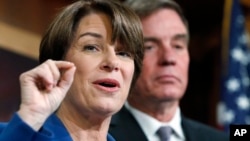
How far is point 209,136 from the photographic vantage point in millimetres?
1494

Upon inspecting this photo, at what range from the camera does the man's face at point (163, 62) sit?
1.53 meters

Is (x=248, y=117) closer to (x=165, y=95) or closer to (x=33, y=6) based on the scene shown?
(x=165, y=95)

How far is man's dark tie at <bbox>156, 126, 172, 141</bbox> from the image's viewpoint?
1438 mm

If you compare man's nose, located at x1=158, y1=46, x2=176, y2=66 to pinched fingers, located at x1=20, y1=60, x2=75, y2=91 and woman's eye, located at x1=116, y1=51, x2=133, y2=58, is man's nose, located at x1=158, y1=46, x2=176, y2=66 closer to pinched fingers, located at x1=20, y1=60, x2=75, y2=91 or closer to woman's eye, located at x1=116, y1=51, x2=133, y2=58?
woman's eye, located at x1=116, y1=51, x2=133, y2=58

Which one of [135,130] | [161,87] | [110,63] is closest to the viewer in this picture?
[110,63]

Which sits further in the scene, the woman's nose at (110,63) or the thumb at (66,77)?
the woman's nose at (110,63)

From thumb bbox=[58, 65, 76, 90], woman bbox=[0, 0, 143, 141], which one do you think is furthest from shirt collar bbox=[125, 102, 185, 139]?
thumb bbox=[58, 65, 76, 90]

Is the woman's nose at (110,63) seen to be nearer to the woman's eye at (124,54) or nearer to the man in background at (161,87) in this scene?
the woman's eye at (124,54)

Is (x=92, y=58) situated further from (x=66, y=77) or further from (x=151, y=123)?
(x=151, y=123)

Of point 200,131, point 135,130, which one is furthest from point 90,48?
point 200,131

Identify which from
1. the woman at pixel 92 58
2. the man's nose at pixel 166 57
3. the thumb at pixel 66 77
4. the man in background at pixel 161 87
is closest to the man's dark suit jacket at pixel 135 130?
the man in background at pixel 161 87

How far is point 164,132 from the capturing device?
4.76ft

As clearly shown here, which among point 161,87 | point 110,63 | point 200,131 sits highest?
point 110,63

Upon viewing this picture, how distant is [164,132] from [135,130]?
84 millimetres
